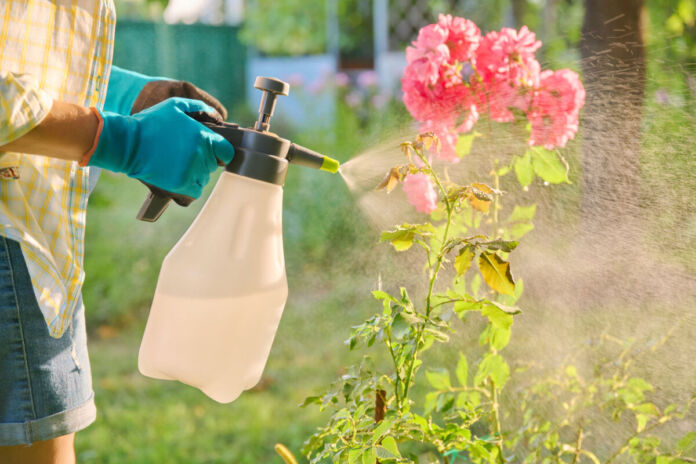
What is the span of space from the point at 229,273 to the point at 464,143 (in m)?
0.69

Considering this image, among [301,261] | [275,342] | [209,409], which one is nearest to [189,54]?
[301,261]

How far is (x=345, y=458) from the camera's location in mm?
1246

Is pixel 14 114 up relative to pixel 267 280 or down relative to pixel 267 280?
up

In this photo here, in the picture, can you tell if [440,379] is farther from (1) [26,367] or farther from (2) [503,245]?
(1) [26,367]

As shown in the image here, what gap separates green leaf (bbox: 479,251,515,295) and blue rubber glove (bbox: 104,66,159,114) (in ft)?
2.76

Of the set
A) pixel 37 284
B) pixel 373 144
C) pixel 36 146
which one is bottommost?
pixel 37 284

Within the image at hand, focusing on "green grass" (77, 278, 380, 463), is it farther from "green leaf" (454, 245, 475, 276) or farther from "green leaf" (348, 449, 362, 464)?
"green leaf" (454, 245, 475, 276)

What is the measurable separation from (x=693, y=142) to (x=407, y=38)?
6.52m

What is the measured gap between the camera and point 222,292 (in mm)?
1174

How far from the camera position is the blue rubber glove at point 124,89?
1.60 m

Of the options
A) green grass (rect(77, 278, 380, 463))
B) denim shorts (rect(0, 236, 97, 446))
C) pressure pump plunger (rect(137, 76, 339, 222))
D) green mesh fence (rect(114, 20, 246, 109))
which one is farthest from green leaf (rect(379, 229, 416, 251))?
green mesh fence (rect(114, 20, 246, 109))

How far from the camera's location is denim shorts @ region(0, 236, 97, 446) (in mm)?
1264

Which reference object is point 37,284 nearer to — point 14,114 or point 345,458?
point 14,114

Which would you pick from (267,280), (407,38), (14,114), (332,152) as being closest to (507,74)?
(267,280)
